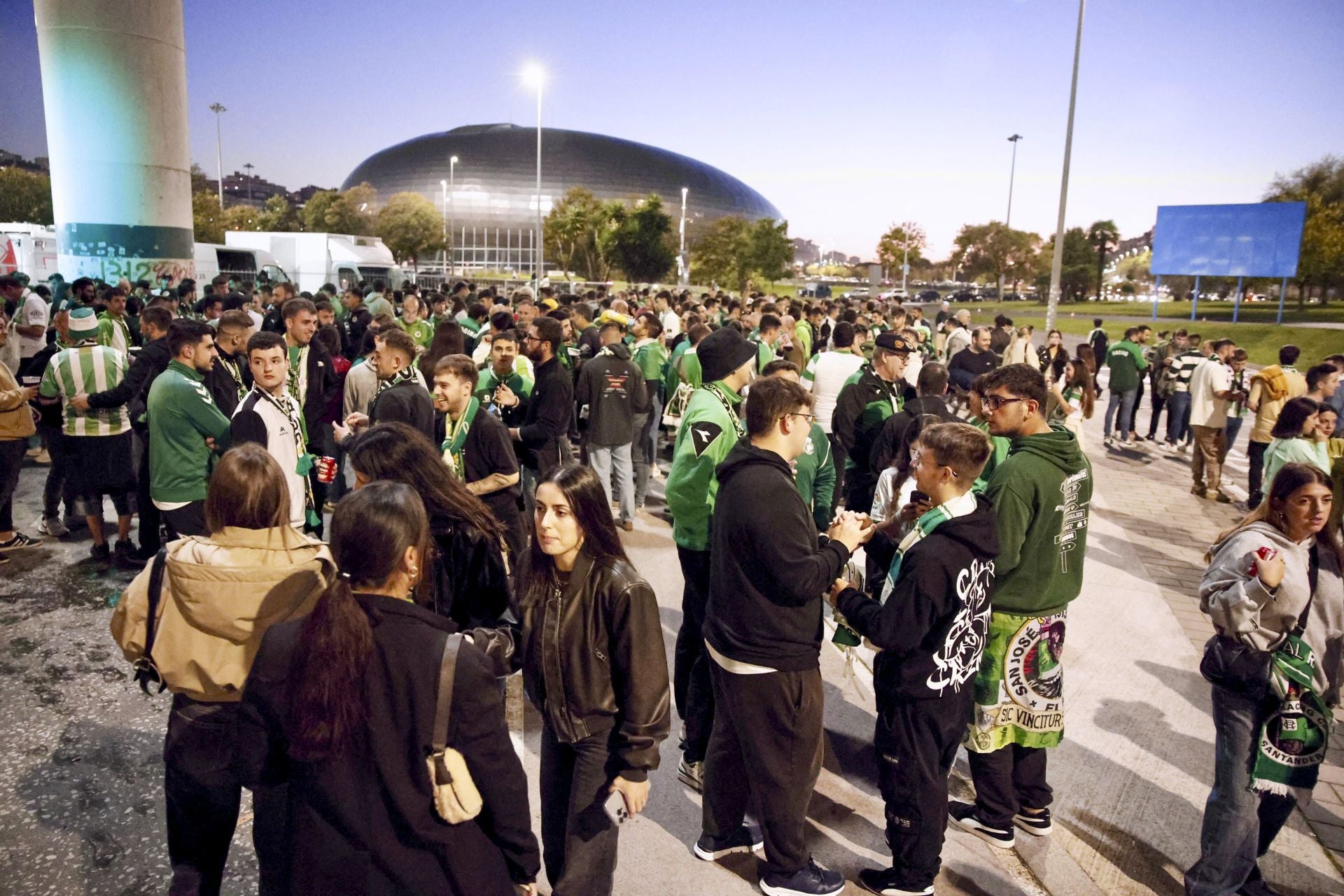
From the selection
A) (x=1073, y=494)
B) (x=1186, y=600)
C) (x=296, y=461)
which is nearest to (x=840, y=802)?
(x=1073, y=494)

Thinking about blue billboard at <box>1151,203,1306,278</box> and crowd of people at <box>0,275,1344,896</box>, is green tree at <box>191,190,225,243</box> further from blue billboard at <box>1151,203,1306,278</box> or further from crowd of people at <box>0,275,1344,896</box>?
crowd of people at <box>0,275,1344,896</box>

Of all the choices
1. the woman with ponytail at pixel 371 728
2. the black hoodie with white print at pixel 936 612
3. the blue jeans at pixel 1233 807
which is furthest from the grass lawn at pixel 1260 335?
the woman with ponytail at pixel 371 728

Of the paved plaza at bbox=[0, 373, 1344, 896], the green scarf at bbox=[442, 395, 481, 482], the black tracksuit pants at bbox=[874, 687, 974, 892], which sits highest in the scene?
the green scarf at bbox=[442, 395, 481, 482]

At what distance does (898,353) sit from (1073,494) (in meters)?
3.05

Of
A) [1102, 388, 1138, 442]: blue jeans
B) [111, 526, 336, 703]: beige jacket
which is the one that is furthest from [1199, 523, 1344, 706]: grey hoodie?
[1102, 388, 1138, 442]: blue jeans

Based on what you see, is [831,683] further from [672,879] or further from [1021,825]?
[672,879]

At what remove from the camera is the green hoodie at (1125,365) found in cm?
1323

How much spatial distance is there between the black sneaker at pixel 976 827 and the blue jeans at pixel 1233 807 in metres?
0.72

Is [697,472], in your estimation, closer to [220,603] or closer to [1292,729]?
[220,603]

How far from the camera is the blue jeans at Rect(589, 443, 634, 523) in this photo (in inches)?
320

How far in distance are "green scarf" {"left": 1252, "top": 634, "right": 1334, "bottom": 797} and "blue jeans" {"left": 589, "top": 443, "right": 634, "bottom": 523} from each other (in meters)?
5.58

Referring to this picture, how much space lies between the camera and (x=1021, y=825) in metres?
3.94

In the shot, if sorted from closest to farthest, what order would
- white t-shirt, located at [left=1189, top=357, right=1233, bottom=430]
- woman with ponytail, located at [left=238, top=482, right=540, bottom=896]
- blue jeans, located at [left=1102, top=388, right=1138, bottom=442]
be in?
woman with ponytail, located at [left=238, top=482, right=540, bottom=896], white t-shirt, located at [left=1189, top=357, right=1233, bottom=430], blue jeans, located at [left=1102, top=388, right=1138, bottom=442]

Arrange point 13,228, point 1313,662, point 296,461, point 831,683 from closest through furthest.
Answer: point 1313,662
point 296,461
point 831,683
point 13,228
